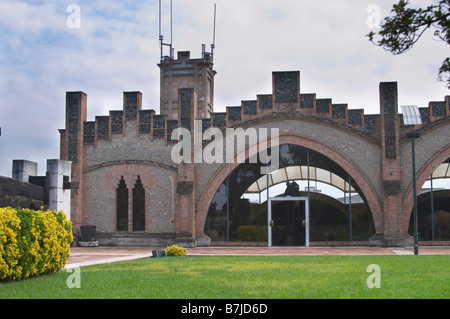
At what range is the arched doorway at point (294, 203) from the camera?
2759 cm

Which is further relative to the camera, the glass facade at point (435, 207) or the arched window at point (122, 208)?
the arched window at point (122, 208)

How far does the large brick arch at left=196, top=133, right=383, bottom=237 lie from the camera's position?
88.9ft

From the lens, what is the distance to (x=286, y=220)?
92.3 feet

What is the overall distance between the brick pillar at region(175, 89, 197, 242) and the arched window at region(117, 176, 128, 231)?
306 centimetres

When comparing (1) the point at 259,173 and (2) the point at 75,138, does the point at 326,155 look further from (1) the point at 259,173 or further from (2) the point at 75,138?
(2) the point at 75,138

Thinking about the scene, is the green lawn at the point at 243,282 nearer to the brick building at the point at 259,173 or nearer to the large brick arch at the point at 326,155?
the large brick arch at the point at 326,155

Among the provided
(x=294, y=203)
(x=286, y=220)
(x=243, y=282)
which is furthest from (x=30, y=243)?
(x=294, y=203)

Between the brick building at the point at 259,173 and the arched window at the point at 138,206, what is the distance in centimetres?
5

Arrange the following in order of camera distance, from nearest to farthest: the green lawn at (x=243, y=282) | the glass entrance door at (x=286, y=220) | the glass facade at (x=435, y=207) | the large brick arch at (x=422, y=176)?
the green lawn at (x=243, y=282)
the large brick arch at (x=422, y=176)
the glass facade at (x=435, y=207)
the glass entrance door at (x=286, y=220)

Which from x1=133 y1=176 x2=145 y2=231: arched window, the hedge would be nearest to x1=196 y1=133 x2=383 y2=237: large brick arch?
x1=133 y1=176 x2=145 y2=231: arched window

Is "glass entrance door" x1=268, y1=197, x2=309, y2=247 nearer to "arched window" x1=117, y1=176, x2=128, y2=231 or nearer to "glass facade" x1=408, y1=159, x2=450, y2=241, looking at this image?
"glass facade" x1=408, y1=159, x2=450, y2=241

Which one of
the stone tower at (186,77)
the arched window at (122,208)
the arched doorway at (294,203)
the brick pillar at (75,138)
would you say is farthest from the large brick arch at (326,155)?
the stone tower at (186,77)
